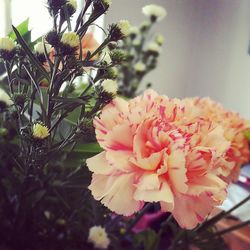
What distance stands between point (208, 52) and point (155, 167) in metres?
0.85

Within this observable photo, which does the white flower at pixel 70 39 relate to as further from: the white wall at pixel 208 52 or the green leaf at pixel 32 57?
the white wall at pixel 208 52

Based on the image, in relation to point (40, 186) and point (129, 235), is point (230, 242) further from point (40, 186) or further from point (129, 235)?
point (40, 186)

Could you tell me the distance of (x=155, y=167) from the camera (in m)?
0.23

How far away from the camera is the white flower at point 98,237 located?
1.23 ft

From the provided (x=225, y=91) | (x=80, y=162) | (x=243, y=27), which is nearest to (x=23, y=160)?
(x=80, y=162)

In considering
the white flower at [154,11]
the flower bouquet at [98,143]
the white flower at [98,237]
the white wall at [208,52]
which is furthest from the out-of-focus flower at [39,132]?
the white wall at [208,52]

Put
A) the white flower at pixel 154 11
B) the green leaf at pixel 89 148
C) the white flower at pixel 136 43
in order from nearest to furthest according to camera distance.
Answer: the green leaf at pixel 89 148
the white flower at pixel 154 11
the white flower at pixel 136 43

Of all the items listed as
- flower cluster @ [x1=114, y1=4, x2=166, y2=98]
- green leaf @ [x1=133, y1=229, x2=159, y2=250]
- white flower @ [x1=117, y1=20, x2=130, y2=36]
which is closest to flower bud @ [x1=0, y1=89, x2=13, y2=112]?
white flower @ [x1=117, y1=20, x2=130, y2=36]

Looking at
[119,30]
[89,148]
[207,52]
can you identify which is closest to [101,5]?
[119,30]

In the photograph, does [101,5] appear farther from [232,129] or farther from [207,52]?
[207,52]

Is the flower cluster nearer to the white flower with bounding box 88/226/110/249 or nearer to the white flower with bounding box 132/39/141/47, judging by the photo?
the white flower with bounding box 132/39/141/47

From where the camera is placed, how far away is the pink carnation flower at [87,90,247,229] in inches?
8.5

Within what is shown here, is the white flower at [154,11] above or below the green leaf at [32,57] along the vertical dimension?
above

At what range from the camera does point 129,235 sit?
433 millimetres
